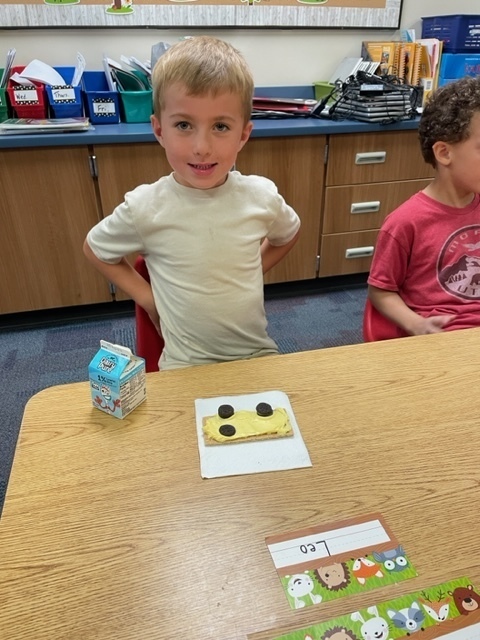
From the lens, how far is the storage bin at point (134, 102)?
2.27 meters

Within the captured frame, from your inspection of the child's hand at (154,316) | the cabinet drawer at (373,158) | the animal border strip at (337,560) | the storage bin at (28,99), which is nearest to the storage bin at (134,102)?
the storage bin at (28,99)

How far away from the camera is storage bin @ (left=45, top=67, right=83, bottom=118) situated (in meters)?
2.21

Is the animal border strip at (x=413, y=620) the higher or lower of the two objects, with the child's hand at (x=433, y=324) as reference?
higher

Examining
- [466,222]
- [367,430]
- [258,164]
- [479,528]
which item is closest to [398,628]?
[479,528]

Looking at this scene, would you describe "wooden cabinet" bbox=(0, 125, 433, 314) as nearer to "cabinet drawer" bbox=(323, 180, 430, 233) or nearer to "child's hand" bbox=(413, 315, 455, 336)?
"cabinet drawer" bbox=(323, 180, 430, 233)

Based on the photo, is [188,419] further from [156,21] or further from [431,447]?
[156,21]

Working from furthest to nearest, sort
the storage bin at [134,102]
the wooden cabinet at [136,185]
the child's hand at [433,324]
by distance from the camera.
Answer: the storage bin at [134,102], the wooden cabinet at [136,185], the child's hand at [433,324]

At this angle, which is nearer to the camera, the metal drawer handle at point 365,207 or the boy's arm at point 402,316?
the boy's arm at point 402,316

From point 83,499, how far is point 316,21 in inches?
110

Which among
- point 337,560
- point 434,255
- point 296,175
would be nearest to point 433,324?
point 434,255

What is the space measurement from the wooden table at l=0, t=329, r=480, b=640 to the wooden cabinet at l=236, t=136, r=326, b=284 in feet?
5.52

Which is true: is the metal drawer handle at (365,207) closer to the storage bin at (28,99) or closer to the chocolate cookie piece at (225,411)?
the storage bin at (28,99)

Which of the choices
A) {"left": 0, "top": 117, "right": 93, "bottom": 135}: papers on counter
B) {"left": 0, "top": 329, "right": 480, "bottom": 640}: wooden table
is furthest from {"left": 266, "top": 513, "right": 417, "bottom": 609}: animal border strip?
{"left": 0, "top": 117, "right": 93, "bottom": 135}: papers on counter

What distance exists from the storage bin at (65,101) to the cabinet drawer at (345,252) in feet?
4.36
